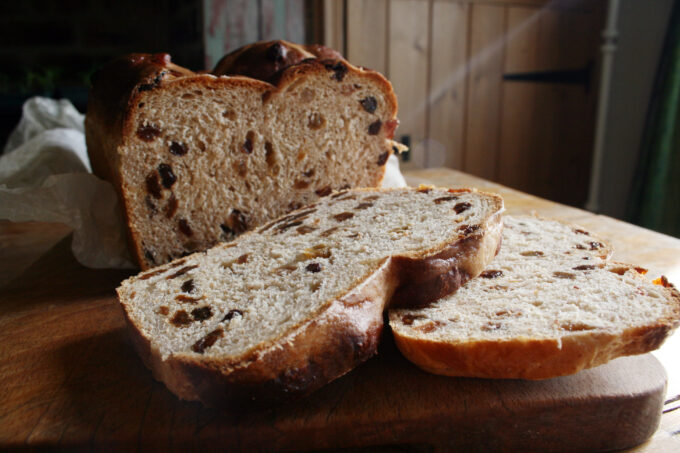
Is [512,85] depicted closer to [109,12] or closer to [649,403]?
[109,12]

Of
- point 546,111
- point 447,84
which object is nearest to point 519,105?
point 546,111

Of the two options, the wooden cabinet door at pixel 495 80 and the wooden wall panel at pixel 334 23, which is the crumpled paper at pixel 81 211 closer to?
the wooden wall panel at pixel 334 23

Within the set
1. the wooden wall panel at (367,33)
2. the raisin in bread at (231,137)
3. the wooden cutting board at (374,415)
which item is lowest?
the wooden cutting board at (374,415)

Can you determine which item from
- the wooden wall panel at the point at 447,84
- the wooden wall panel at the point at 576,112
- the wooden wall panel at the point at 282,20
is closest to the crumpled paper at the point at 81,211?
the wooden wall panel at the point at 282,20

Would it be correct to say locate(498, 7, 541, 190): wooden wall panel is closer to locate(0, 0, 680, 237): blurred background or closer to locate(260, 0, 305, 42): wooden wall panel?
locate(0, 0, 680, 237): blurred background

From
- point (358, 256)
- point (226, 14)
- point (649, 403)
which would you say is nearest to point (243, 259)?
point (358, 256)

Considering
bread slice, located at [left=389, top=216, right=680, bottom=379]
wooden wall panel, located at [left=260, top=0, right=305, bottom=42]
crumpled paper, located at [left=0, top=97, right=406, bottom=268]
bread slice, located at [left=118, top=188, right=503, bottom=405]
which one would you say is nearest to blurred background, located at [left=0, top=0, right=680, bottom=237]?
wooden wall panel, located at [left=260, top=0, right=305, bottom=42]

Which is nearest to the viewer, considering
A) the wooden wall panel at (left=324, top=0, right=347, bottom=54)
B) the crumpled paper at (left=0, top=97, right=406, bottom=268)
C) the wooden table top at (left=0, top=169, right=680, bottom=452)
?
the wooden table top at (left=0, top=169, right=680, bottom=452)
